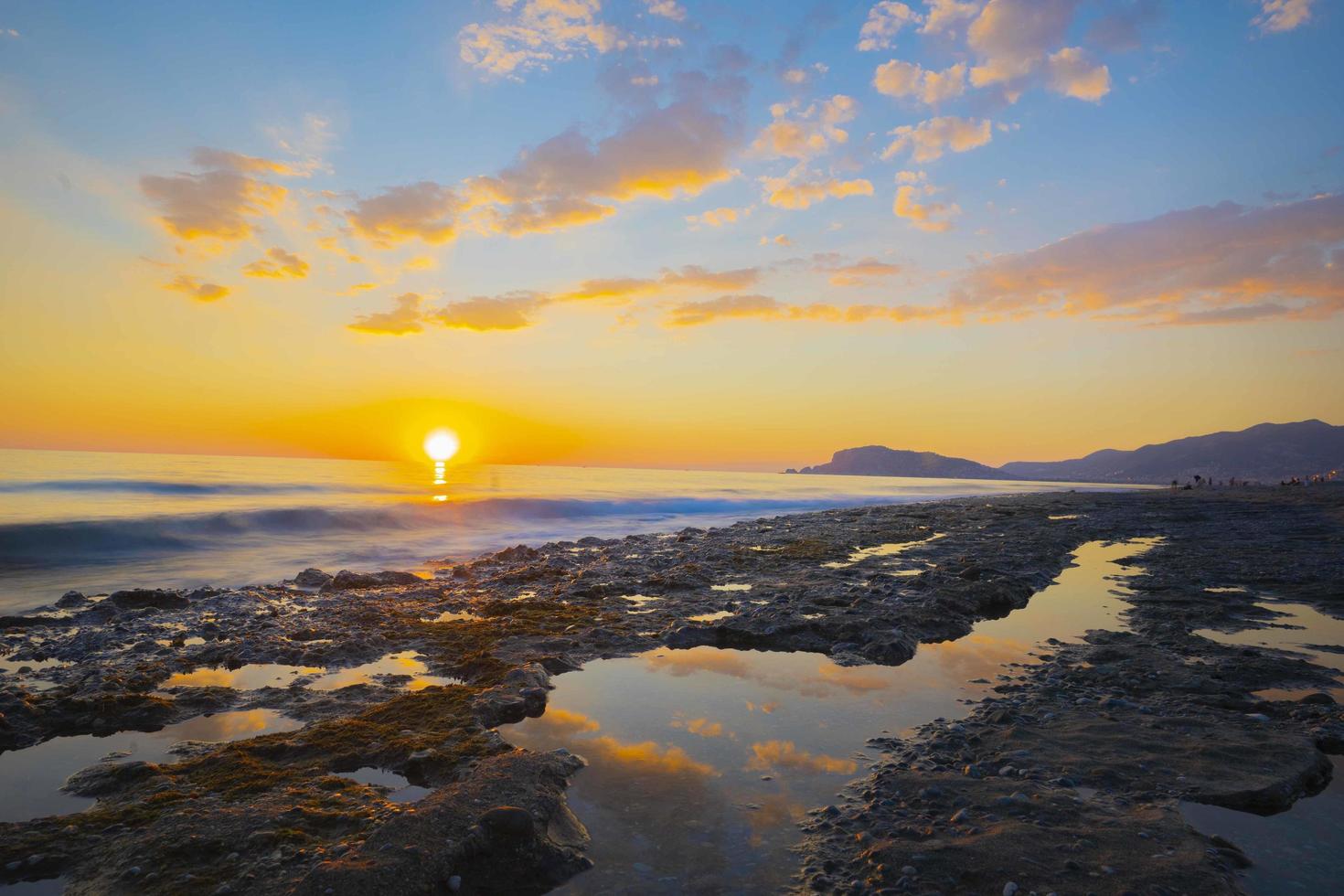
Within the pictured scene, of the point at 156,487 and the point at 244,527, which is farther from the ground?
the point at 156,487

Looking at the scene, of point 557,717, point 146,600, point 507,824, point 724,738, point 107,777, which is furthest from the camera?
point 146,600

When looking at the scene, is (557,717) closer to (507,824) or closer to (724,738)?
(724,738)

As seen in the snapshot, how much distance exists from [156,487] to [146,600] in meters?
40.9

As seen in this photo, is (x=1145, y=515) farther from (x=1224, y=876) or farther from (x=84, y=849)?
(x=84, y=849)

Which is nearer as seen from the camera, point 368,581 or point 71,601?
point 71,601

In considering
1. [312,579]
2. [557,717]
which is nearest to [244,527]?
[312,579]

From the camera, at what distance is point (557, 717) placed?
6934mm

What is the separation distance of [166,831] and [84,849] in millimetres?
510

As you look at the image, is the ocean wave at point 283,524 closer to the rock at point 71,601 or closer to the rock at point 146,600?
the rock at point 71,601

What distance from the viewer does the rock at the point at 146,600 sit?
41.2 feet

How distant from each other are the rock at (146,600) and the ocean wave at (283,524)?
30.1ft

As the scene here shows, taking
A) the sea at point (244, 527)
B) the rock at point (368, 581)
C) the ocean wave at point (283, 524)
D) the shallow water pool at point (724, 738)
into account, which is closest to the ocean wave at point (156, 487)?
the sea at point (244, 527)

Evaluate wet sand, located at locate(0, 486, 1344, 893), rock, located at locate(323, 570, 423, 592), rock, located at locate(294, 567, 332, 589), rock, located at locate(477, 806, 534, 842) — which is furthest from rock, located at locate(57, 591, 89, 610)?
rock, located at locate(477, 806, 534, 842)

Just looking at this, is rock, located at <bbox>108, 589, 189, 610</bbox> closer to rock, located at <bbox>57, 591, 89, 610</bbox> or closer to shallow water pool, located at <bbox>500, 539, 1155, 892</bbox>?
rock, located at <bbox>57, 591, 89, 610</bbox>
